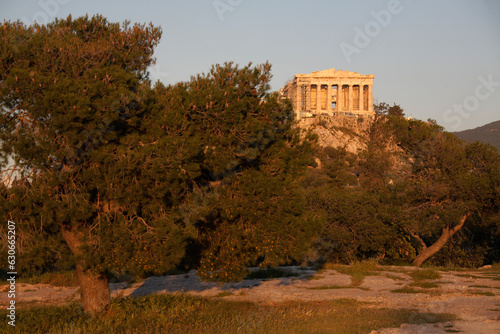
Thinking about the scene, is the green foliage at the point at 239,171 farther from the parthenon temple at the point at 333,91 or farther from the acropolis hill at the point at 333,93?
the parthenon temple at the point at 333,91

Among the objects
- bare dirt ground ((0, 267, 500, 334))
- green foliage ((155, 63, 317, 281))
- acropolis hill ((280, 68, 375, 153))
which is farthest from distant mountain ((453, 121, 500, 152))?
green foliage ((155, 63, 317, 281))

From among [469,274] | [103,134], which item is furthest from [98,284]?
Answer: [469,274]

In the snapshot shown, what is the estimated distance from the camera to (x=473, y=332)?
9.08 m

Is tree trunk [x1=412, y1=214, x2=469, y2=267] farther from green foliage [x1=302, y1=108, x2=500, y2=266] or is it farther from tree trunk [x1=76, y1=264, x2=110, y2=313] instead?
tree trunk [x1=76, y1=264, x2=110, y2=313]

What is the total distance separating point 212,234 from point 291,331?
3.60 m

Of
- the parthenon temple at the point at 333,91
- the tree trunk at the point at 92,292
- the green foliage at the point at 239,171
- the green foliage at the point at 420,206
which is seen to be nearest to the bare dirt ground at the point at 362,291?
the green foliage at the point at 239,171

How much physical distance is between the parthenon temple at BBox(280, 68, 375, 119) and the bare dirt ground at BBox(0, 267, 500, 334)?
102 meters

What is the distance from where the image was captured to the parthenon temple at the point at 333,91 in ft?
404

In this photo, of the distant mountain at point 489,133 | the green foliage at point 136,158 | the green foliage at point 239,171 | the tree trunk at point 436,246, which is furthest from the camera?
the distant mountain at point 489,133

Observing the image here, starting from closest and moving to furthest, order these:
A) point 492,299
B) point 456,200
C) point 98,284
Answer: point 98,284 < point 492,299 < point 456,200

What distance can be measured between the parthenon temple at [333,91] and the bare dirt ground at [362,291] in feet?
334

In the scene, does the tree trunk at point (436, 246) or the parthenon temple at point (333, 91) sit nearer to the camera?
the tree trunk at point (436, 246)

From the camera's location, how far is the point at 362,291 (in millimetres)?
18031

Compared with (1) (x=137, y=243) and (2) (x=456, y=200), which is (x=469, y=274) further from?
(1) (x=137, y=243)
